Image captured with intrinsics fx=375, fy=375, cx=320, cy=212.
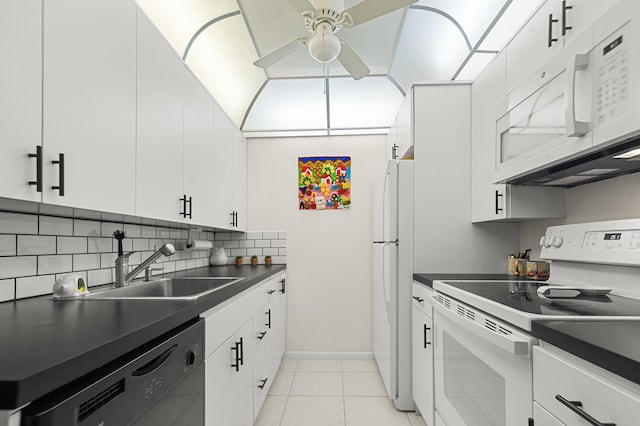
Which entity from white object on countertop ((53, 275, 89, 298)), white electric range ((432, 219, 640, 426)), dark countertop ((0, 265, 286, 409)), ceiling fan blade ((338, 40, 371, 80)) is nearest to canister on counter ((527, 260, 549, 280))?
white electric range ((432, 219, 640, 426))

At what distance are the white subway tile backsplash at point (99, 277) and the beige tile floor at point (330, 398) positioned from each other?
1.34 meters

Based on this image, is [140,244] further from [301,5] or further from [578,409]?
[578,409]

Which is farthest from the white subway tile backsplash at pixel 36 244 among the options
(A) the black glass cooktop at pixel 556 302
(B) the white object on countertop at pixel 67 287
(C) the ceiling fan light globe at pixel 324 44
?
(A) the black glass cooktop at pixel 556 302

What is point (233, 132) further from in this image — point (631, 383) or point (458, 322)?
point (631, 383)

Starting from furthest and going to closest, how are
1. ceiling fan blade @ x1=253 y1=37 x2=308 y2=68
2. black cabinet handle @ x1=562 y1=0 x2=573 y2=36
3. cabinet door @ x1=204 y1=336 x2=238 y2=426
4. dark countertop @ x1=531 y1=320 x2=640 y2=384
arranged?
ceiling fan blade @ x1=253 y1=37 x2=308 y2=68
black cabinet handle @ x1=562 y1=0 x2=573 y2=36
cabinet door @ x1=204 y1=336 x2=238 y2=426
dark countertop @ x1=531 y1=320 x2=640 y2=384

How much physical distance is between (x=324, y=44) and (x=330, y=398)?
8.06 ft

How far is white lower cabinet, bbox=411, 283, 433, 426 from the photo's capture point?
2119 mm

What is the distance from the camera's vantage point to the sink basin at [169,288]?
5.97 feet

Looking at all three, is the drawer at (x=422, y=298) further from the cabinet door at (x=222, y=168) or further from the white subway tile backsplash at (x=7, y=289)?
the white subway tile backsplash at (x=7, y=289)

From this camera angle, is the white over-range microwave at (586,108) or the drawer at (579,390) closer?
the drawer at (579,390)

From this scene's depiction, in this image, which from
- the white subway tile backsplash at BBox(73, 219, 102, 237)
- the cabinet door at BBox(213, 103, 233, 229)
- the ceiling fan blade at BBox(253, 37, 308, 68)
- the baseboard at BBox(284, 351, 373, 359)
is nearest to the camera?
the white subway tile backsplash at BBox(73, 219, 102, 237)

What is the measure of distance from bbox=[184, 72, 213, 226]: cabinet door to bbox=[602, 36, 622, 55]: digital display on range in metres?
1.98

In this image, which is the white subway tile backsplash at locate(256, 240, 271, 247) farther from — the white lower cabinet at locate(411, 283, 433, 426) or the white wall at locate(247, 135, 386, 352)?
the white lower cabinet at locate(411, 283, 433, 426)

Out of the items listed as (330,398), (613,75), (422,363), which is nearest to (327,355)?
(330,398)
